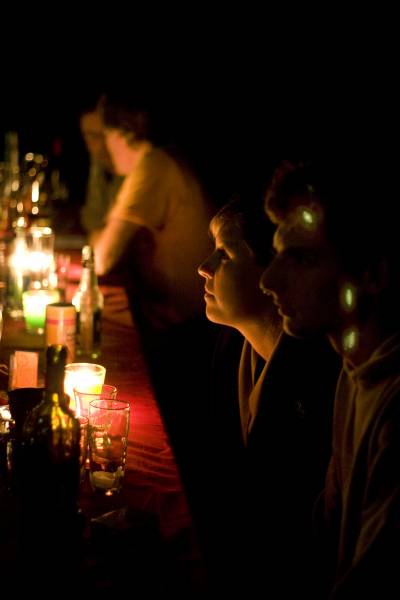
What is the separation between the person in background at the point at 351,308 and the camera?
1.23m

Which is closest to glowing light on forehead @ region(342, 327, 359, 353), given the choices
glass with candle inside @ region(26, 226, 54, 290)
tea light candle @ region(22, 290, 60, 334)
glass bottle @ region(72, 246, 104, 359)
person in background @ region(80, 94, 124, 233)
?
glass bottle @ region(72, 246, 104, 359)

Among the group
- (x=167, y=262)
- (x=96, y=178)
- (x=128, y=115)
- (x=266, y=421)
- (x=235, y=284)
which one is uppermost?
(x=128, y=115)

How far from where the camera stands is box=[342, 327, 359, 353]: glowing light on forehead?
1.38 meters

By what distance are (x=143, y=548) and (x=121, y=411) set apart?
37cm

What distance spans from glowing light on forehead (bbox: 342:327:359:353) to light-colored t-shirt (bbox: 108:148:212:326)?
2190 mm

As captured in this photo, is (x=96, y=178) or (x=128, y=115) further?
(x=96, y=178)

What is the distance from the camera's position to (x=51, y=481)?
115 cm

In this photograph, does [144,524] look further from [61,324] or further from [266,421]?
[61,324]

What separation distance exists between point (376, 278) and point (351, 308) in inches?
3.4

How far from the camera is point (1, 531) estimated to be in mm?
1203

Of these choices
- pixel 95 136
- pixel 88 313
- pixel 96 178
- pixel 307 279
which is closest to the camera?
pixel 307 279

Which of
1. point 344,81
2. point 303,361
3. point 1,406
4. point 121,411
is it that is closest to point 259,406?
point 303,361

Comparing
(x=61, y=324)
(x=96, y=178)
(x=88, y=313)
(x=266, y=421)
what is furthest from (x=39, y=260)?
(x=96, y=178)

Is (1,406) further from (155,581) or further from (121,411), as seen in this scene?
(155,581)
